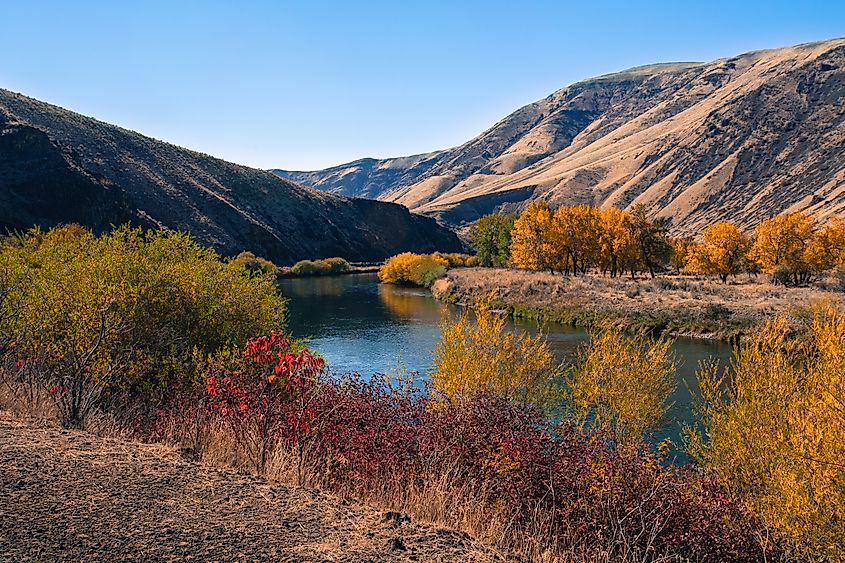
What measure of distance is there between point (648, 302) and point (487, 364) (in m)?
35.6

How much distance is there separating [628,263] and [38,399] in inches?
2825

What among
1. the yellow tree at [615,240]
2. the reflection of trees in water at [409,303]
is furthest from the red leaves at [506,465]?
the yellow tree at [615,240]

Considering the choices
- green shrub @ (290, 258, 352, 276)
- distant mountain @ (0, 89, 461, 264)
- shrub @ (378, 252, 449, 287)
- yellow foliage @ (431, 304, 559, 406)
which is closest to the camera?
yellow foliage @ (431, 304, 559, 406)

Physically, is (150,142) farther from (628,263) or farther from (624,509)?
(624,509)

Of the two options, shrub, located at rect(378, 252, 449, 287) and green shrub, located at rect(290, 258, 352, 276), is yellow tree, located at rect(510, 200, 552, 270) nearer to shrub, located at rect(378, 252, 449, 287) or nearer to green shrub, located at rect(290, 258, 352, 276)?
shrub, located at rect(378, 252, 449, 287)

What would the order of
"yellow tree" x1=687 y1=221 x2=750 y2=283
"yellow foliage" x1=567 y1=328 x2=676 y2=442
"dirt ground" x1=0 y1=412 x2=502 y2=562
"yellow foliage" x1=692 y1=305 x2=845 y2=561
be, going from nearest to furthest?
"dirt ground" x1=0 y1=412 x2=502 y2=562, "yellow foliage" x1=692 y1=305 x2=845 y2=561, "yellow foliage" x1=567 y1=328 x2=676 y2=442, "yellow tree" x1=687 y1=221 x2=750 y2=283

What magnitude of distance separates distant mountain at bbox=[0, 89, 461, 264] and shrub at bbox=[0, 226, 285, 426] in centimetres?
8172

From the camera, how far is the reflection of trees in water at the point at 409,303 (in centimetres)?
5832

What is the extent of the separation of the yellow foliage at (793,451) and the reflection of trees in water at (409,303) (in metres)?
40.8

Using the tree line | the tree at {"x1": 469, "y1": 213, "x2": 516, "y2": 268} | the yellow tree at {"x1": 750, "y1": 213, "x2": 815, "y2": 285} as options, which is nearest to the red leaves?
the yellow tree at {"x1": 750, "y1": 213, "x2": 815, "y2": 285}

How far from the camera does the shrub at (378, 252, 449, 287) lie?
9038cm

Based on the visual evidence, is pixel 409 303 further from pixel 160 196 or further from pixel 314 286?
pixel 160 196

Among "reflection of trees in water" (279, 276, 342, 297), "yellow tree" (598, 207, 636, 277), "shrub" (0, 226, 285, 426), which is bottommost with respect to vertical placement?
"reflection of trees in water" (279, 276, 342, 297)

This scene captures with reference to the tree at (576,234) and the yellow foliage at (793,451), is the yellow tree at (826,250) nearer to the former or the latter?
the tree at (576,234)
